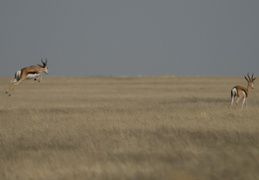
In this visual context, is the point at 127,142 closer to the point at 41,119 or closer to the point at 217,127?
the point at 217,127

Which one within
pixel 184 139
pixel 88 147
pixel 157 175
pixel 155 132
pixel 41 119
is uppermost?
pixel 41 119

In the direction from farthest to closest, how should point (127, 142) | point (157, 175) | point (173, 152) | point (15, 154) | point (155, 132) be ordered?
point (155, 132), point (127, 142), point (15, 154), point (173, 152), point (157, 175)

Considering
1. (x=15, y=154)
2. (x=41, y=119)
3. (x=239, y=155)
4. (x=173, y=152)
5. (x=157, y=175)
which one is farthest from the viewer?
(x=41, y=119)

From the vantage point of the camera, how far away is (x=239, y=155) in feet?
24.8

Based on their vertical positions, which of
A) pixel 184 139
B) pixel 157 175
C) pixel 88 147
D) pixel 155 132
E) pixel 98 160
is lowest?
pixel 157 175

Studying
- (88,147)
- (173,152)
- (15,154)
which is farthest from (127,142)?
(15,154)

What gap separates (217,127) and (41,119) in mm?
6069

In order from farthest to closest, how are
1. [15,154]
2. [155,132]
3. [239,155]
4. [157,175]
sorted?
[155,132] → [15,154] → [239,155] → [157,175]

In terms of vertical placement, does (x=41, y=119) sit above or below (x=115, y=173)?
above

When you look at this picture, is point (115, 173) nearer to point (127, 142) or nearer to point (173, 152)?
point (173, 152)

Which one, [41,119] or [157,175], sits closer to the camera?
[157,175]

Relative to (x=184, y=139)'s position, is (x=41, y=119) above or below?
above

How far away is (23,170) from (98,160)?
1.23 metres

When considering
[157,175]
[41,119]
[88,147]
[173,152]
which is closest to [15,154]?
[88,147]
